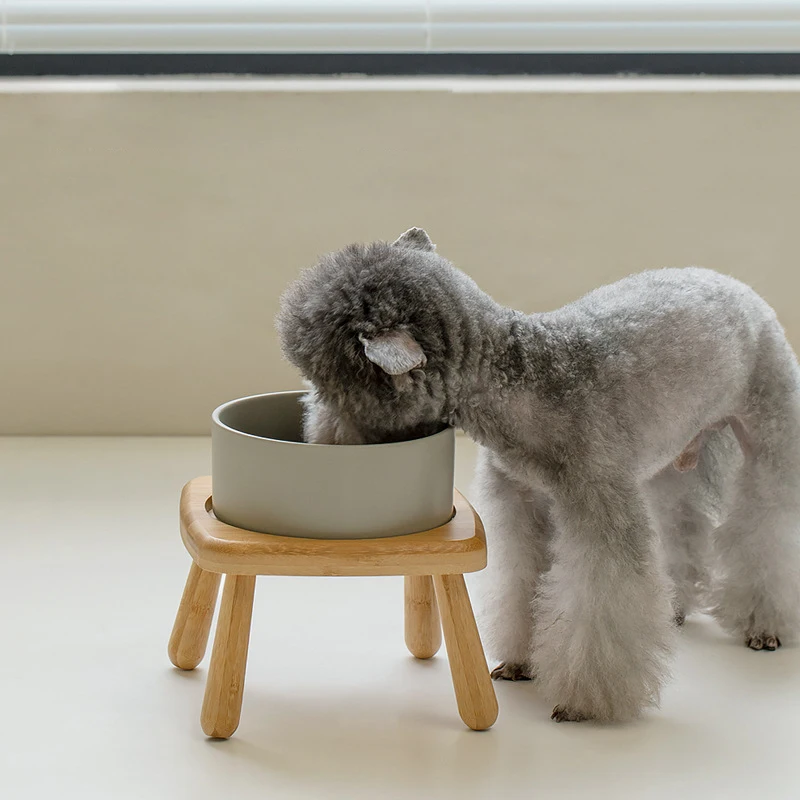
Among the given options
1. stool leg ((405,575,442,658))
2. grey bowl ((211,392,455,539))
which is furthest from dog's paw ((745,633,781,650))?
grey bowl ((211,392,455,539))

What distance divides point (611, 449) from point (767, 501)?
41 cm

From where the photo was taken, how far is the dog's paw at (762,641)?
1.64m

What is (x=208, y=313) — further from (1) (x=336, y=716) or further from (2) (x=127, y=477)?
(1) (x=336, y=716)

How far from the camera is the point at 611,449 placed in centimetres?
135

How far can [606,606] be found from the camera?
134cm

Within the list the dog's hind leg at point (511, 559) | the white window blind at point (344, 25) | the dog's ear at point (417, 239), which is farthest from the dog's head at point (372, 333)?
the white window blind at point (344, 25)

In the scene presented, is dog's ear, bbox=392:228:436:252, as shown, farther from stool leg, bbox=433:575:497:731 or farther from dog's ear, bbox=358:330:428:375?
stool leg, bbox=433:575:497:731

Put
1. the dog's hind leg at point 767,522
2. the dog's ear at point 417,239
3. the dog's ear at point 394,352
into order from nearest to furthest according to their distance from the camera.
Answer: the dog's ear at point 394,352 → the dog's ear at point 417,239 → the dog's hind leg at point 767,522

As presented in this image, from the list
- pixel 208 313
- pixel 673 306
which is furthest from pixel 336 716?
pixel 208 313

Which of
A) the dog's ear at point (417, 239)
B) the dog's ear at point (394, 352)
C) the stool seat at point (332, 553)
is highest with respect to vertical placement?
the dog's ear at point (417, 239)

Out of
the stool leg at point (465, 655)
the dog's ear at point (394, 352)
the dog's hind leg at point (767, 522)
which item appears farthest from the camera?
the dog's hind leg at point (767, 522)

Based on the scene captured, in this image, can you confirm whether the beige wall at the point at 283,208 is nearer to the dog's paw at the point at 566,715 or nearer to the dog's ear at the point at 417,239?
the dog's ear at the point at 417,239

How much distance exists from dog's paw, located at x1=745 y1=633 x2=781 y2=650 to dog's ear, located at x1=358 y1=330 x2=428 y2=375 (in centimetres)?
74

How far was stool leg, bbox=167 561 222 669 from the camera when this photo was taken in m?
1.45
